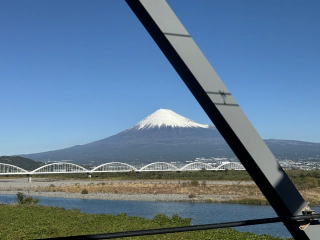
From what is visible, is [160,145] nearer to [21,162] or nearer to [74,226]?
[21,162]

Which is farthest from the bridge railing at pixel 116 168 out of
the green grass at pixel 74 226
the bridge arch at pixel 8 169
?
the green grass at pixel 74 226

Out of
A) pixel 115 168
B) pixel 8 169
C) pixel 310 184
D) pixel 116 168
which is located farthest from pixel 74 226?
pixel 116 168

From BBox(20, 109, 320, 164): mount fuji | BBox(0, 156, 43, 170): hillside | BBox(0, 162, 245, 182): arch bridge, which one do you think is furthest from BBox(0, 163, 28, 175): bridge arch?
BBox(20, 109, 320, 164): mount fuji

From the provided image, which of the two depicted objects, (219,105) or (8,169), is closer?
(219,105)

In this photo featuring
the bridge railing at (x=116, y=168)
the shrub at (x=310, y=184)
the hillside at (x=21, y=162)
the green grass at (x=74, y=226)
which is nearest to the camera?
the green grass at (x=74, y=226)

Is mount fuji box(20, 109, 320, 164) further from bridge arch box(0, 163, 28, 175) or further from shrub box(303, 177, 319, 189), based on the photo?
shrub box(303, 177, 319, 189)

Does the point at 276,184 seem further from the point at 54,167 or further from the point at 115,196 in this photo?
the point at 54,167

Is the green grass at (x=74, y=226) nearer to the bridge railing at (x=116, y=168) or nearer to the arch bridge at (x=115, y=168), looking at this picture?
the arch bridge at (x=115, y=168)

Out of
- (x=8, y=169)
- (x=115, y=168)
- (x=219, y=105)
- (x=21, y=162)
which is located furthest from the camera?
(x=21, y=162)

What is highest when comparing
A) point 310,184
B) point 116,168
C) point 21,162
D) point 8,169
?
point 21,162

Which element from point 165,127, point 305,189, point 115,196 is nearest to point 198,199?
point 115,196
